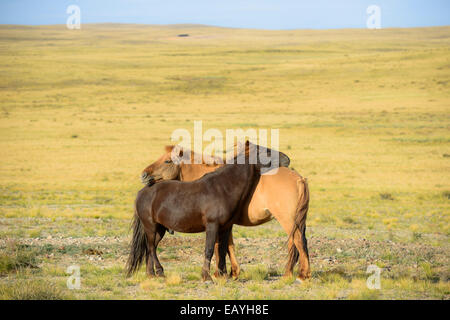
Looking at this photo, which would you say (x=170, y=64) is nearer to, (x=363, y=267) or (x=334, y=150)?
(x=334, y=150)

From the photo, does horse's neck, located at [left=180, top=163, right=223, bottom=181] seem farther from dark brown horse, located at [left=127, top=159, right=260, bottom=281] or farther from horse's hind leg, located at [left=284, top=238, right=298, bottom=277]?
horse's hind leg, located at [left=284, top=238, right=298, bottom=277]

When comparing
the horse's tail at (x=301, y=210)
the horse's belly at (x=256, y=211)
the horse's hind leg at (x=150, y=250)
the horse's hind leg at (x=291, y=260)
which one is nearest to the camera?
the horse's tail at (x=301, y=210)

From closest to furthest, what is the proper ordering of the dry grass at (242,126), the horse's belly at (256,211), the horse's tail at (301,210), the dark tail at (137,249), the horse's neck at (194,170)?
the horse's tail at (301,210)
the horse's belly at (256,211)
the dark tail at (137,249)
the dry grass at (242,126)
the horse's neck at (194,170)

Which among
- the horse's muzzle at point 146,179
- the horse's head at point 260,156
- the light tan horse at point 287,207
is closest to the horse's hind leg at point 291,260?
the light tan horse at point 287,207

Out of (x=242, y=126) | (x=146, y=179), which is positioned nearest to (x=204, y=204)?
(x=146, y=179)

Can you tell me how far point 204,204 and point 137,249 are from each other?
61.4 inches

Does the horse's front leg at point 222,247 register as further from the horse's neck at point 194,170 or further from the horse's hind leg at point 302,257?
the horse's neck at point 194,170

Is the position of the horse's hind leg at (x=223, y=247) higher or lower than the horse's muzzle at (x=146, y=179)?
lower

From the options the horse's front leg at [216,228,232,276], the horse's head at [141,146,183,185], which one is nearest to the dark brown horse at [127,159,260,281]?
the horse's front leg at [216,228,232,276]

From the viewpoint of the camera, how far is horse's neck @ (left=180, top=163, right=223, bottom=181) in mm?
9508

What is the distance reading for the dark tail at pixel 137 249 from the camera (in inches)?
354

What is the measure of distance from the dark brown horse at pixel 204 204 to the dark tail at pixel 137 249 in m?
0.27

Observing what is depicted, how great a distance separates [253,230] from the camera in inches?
616
